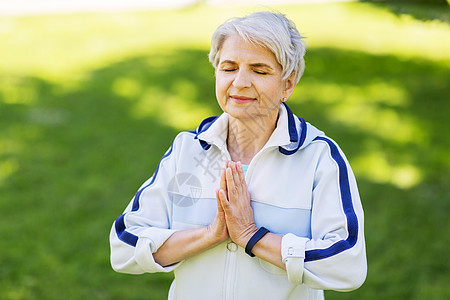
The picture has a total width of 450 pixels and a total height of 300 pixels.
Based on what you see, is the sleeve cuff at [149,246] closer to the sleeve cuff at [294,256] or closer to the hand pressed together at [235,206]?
the hand pressed together at [235,206]

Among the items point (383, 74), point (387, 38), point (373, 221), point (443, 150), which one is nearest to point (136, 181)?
point (373, 221)

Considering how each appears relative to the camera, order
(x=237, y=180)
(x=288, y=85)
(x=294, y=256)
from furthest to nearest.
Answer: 1. (x=288, y=85)
2. (x=237, y=180)
3. (x=294, y=256)

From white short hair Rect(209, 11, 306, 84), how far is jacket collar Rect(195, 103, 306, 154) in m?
0.20

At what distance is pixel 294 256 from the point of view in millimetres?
1919

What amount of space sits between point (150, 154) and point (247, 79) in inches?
160

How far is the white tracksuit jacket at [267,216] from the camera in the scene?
1.94 meters

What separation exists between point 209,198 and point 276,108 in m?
0.46

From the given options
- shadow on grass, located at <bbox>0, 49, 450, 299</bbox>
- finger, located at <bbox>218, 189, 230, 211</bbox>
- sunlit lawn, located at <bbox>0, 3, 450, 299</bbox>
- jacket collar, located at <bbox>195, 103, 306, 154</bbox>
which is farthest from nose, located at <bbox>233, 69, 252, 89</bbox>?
shadow on grass, located at <bbox>0, 49, 450, 299</bbox>

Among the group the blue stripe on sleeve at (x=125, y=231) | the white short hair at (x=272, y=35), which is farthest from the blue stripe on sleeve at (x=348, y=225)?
the blue stripe on sleeve at (x=125, y=231)

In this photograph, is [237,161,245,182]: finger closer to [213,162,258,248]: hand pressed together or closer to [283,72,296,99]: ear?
[213,162,258,248]: hand pressed together

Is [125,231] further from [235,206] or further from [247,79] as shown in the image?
[247,79]

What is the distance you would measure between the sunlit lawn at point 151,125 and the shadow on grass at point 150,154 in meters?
0.02

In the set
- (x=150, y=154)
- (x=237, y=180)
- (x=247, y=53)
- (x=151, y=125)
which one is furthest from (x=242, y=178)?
(x=151, y=125)

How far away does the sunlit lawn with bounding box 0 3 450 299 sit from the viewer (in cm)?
417
